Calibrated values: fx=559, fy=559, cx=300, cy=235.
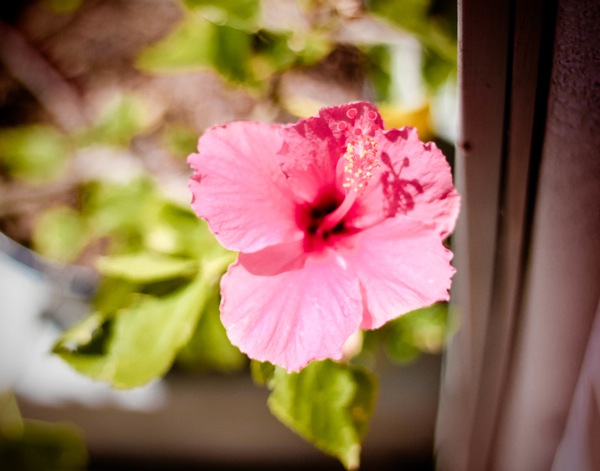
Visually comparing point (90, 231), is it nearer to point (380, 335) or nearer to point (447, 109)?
point (380, 335)

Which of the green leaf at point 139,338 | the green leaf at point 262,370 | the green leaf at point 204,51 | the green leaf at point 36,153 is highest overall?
the green leaf at point 204,51

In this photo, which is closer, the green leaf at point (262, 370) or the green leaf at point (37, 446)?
the green leaf at point (262, 370)

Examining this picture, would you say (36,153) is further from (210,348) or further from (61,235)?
(210,348)

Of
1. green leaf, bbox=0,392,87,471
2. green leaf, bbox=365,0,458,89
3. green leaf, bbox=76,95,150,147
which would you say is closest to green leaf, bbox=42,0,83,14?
green leaf, bbox=76,95,150,147

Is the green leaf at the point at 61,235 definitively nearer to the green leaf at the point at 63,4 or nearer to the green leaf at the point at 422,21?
the green leaf at the point at 63,4

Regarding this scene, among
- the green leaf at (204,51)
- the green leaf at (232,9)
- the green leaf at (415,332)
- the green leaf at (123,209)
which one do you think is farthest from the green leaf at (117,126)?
the green leaf at (415,332)

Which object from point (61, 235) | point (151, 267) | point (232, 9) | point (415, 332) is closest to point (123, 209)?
point (61, 235)
